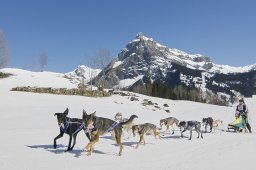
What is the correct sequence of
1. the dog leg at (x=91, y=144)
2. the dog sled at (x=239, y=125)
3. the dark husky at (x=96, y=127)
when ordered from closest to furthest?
the dark husky at (x=96, y=127), the dog leg at (x=91, y=144), the dog sled at (x=239, y=125)

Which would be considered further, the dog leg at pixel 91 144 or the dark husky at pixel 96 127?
the dog leg at pixel 91 144

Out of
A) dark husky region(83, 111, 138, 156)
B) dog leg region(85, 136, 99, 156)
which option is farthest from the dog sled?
dog leg region(85, 136, 99, 156)

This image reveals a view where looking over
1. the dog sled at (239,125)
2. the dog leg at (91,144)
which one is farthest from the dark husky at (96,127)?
the dog sled at (239,125)

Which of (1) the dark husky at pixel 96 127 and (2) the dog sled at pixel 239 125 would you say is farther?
(2) the dog sled at pixel 239 125

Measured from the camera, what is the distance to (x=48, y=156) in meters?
11.6

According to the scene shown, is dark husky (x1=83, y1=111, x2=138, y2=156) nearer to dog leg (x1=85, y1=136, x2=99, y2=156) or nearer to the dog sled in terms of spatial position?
dog leg (x1=85, y1=136, x2=99, y2=156)

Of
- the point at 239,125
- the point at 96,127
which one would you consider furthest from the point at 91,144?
the point at 239,125

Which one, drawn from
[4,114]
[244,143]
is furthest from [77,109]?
[244,143]

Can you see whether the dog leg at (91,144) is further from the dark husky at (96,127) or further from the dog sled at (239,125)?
the dog sled at (239,125)

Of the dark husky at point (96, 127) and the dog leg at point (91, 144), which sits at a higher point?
the dark husky at point (96, 127)

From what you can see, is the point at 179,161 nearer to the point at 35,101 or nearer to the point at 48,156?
the point at 48,156

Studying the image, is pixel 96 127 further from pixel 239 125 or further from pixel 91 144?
pixel 239 125

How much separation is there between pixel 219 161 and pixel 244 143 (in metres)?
5.83

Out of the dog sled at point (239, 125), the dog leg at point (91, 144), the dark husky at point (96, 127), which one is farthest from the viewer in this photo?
the dog sled at point (239, 125)
